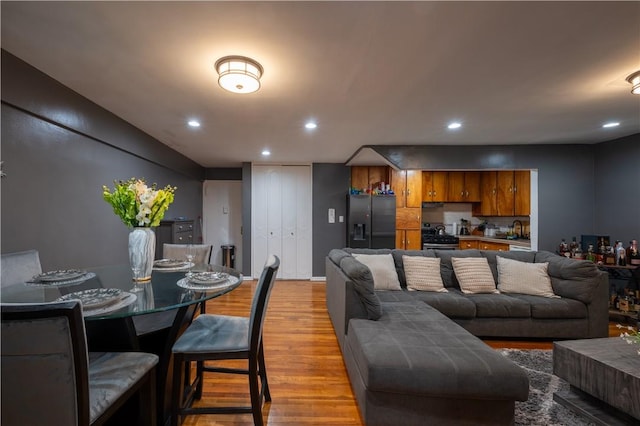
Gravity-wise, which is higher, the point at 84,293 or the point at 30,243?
the point at 30,243

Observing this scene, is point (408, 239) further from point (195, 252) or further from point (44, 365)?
point (44, 365)

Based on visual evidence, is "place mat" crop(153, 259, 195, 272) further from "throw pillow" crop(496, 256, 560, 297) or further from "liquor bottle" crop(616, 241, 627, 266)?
"liquor bottle" crop(616, 241, 627, 266)

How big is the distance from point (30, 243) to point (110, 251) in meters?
0.93

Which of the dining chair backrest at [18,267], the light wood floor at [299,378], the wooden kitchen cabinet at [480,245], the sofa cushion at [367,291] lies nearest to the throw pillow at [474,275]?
the light wood floor at [299,378]

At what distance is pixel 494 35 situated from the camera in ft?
5.06

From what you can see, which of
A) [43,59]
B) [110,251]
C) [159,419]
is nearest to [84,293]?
[159,419]

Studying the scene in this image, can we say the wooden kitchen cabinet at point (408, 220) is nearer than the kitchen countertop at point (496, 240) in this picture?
No

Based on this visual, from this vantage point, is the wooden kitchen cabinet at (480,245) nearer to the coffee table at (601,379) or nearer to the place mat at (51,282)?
the coffee table at (601,379)

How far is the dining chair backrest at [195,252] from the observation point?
2.59 meters

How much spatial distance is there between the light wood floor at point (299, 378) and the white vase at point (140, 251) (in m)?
0.98

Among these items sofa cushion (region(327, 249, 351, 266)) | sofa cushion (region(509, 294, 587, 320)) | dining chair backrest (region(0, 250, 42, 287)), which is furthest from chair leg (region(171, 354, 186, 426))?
sofa cushion (region(509, 294, 587, 320))

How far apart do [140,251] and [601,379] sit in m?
2.92

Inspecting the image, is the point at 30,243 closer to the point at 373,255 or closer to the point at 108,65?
the point at 108,65

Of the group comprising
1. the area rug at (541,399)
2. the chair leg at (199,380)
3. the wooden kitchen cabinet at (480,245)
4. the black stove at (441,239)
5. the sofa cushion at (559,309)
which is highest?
the black stove at (441,239)
